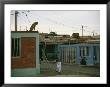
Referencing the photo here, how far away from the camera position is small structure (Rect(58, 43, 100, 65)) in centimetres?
561

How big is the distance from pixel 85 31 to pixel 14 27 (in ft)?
0.94

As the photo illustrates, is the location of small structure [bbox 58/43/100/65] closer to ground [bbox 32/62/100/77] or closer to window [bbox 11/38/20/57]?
ground [bbox 32/62/100/77]

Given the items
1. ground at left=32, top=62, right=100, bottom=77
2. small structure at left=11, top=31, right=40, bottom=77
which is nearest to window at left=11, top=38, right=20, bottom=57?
small structure at left=11, top=31, right=40, bottom=77

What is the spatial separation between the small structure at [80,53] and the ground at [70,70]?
0.07ft

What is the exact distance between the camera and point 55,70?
5.61 metres

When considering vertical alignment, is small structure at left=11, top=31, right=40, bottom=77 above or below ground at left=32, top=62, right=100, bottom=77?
above

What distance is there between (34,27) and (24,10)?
80 mm

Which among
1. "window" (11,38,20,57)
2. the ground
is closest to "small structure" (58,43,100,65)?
the ground

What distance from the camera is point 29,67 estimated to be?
221 inches

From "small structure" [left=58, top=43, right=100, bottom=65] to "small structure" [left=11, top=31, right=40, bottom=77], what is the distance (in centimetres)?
10

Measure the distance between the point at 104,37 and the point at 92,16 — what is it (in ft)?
0.32

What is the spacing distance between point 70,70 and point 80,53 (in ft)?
0.26

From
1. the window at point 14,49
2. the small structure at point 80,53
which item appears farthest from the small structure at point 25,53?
the small structure at point 80,53

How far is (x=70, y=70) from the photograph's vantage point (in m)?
5.62
